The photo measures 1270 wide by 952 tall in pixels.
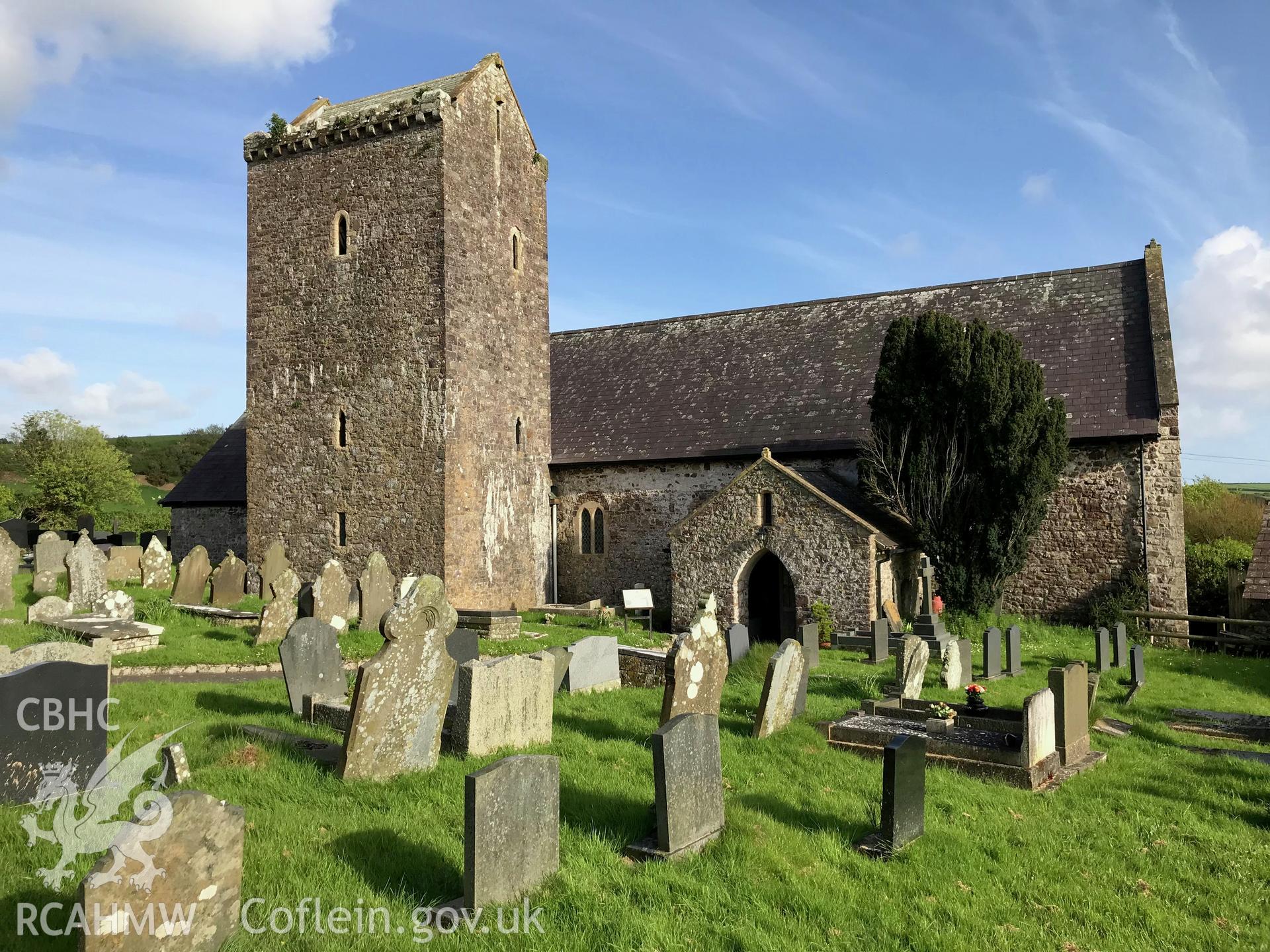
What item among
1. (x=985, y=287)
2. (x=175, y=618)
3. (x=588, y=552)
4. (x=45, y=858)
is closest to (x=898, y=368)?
(x=985, y=287)

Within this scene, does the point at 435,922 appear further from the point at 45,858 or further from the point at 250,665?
the point at 250,665

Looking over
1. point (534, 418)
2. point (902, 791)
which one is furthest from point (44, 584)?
point (902, 791)

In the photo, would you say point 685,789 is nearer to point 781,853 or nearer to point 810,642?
point 781,853

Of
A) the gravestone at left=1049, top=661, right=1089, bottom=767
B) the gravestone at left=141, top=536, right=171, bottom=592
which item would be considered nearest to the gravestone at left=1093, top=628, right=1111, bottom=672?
the gravestone at left=1049, top=661, right=1089, bottom=767

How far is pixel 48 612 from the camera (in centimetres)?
1382

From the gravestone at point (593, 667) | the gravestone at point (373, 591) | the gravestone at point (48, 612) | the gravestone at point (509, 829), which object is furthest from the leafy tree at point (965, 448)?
the gravestone at point (48, 612)

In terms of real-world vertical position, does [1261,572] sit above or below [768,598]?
above

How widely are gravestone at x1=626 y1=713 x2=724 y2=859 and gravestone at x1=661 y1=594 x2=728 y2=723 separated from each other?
2.16 m

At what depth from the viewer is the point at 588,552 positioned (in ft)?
75.4

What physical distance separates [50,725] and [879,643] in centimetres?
1296

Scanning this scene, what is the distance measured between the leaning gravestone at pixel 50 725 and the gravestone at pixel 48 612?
332 inches

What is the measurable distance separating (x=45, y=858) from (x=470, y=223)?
16885 mm

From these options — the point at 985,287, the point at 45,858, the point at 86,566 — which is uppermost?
the point at 985,287

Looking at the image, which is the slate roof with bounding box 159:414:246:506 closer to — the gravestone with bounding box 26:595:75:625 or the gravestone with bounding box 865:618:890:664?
the gravestone with bounding box 26:595:75:625
